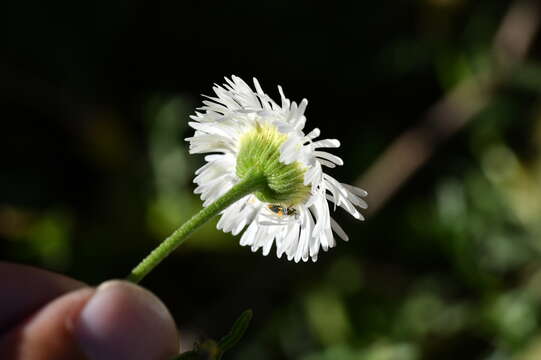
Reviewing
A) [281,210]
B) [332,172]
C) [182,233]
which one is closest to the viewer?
[182,233]

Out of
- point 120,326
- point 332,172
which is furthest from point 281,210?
point 332,172

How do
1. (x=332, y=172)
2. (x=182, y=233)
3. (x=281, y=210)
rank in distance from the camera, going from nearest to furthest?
(x=182, y=233) < (x=281, y=210) < (x=332, y=172)

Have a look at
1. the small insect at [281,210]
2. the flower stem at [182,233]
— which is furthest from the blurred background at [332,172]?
the flower stem at [182,233]

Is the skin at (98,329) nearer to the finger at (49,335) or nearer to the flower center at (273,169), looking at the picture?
the finger at (49,335)

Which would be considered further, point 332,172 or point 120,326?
point 332,172

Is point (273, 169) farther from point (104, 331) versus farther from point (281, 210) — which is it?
point (104, 331)

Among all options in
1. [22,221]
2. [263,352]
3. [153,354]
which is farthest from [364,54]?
[153,354]

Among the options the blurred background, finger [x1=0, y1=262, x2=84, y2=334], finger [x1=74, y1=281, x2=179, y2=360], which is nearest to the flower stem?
finger [x1=74, y1=281, x2=179, y2=360]

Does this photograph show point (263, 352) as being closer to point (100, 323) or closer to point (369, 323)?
point (369, 323)

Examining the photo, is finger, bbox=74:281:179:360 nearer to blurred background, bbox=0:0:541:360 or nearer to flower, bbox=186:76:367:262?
flower, bbox=186:76:367:262
